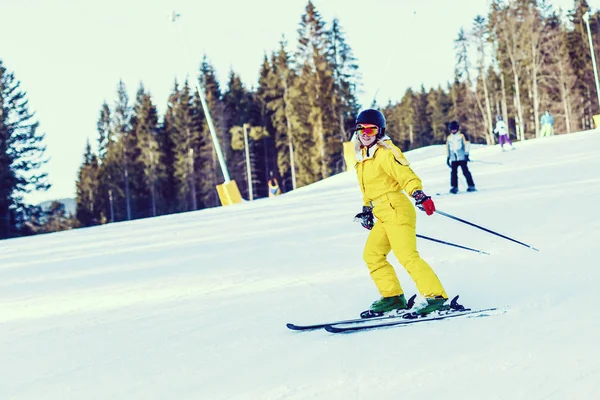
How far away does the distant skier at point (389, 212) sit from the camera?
3.77 metres

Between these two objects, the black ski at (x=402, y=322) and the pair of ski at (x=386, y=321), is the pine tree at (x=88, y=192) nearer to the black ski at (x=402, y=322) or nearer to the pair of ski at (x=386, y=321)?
the pair of ski at (x=386, y=321)

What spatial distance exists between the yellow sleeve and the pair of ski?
0.83 metres

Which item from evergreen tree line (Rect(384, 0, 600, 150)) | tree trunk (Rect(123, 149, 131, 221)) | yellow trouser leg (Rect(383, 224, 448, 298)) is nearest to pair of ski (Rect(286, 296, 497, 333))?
yellow trouser leg (Rect(383, 224, 448, 298))

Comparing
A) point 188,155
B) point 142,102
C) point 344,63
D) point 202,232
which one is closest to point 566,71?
point 344,63

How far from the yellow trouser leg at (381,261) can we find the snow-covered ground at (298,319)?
37cm

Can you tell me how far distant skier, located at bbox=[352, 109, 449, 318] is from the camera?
377 centimetres

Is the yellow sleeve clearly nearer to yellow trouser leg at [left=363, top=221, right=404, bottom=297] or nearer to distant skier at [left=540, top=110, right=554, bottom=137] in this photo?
yellow trouser leg at [left=363, top=221, right=404, bottom=297]

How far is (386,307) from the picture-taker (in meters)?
3.96

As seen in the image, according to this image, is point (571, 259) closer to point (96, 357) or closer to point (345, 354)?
point (345, 354)

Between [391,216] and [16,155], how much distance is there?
41972mm

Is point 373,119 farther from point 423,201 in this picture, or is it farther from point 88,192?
point 88,192

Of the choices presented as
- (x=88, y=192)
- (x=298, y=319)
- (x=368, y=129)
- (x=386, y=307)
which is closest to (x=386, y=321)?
(x=386, y=307)

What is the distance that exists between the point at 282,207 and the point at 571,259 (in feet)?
28.5

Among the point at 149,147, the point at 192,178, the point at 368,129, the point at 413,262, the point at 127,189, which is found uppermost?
the point at 149,147
